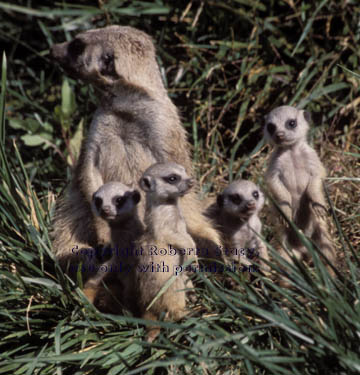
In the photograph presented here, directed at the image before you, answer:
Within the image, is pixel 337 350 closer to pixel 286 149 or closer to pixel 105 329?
pixel 105 329

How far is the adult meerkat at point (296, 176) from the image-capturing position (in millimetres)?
3180

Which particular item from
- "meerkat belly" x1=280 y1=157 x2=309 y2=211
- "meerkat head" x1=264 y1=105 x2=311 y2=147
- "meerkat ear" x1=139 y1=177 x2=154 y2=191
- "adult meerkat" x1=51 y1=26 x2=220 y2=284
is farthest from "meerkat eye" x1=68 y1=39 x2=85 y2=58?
"meerkat belly" x1=280 y1=157 x2=309 y2=211

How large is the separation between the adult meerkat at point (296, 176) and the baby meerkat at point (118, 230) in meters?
0.84

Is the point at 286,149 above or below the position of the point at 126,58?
below

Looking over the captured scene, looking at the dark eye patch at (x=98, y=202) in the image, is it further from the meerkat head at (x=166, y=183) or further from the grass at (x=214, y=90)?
the grass at (x=214, y=90)

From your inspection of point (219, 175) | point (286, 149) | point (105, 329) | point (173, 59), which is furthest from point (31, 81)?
point (105, 329)

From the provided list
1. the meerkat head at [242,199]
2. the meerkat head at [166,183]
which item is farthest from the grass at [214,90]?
the meerkat head at [166,183]

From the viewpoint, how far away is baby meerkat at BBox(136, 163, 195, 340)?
2.60m

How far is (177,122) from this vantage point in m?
3.29

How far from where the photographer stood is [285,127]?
319 cm

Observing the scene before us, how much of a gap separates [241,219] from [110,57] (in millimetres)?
1233

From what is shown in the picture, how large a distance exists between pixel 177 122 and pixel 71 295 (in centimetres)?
124

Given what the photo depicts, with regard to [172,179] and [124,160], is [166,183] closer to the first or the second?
[172,179]

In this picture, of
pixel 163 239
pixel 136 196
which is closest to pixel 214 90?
pixel 136 196
